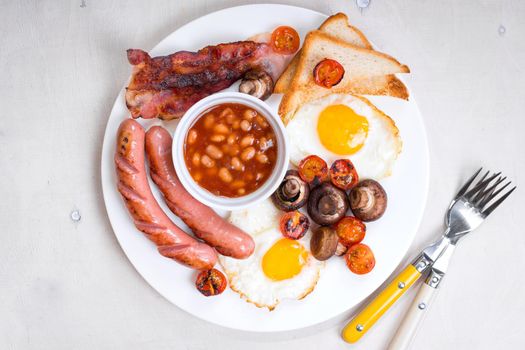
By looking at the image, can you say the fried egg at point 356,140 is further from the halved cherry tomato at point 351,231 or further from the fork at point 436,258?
the fork at point 436,258

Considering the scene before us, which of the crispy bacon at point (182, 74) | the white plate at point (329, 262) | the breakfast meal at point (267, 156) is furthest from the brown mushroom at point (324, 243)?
the crispy bacon at point (182, 74)

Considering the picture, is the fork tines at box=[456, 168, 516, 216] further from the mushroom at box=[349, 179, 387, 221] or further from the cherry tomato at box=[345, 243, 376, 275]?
the cherry tomato at box=[345, 243, 376, 275]

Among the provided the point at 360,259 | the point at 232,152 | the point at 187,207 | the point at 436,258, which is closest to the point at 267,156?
the point at 232,152

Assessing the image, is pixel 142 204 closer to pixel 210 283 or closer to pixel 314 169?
pixel 210 283

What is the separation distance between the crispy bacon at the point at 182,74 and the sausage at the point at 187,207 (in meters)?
0.15

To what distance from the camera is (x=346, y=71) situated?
9.24ft

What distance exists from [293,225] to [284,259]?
0.65ft

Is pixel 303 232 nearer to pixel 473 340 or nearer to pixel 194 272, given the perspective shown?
pixel 194 272

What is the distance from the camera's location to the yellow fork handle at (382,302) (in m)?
2.83

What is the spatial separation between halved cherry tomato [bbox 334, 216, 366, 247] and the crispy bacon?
3.06 ft

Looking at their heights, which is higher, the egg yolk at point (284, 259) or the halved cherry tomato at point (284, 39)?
the halved cherry tomato at point (284, 39)

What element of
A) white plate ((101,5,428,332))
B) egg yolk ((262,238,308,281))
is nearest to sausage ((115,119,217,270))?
white plate ((101,5,428,332))

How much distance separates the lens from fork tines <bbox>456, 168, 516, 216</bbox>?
2.89 metres

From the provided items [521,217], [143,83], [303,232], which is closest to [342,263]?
[303,232]
